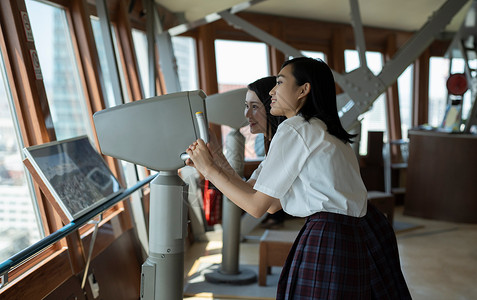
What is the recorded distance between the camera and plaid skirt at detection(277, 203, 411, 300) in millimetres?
1435

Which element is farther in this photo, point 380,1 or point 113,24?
point 380,1

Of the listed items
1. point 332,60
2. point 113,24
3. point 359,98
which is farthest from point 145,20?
point 332,60

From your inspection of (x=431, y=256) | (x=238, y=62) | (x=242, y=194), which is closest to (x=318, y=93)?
(x=242, y=194)

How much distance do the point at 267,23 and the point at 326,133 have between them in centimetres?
482

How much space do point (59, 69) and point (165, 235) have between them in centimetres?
190

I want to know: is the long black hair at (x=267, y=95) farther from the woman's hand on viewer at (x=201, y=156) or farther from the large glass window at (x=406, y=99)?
the large glass window at (x=406, y=99)

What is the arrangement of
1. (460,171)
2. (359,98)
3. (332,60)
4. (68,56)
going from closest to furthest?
1. (68,56)
2. (359,98)
3. (460,171)
4. (332,60)

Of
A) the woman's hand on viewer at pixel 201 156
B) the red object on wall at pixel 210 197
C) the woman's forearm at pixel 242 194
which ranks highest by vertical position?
the woman's hand on viewer at pixel 201 156

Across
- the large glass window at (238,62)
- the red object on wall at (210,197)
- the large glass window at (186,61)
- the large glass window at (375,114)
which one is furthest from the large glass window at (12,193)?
the large glass window at (375,114)

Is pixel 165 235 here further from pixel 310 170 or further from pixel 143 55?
pixel 143 55

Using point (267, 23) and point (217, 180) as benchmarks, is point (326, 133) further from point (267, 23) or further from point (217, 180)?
point (267, 23)

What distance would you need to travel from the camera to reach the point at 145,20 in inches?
173

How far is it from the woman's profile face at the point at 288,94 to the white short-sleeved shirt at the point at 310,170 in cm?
9

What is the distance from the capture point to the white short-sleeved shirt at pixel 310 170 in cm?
139
